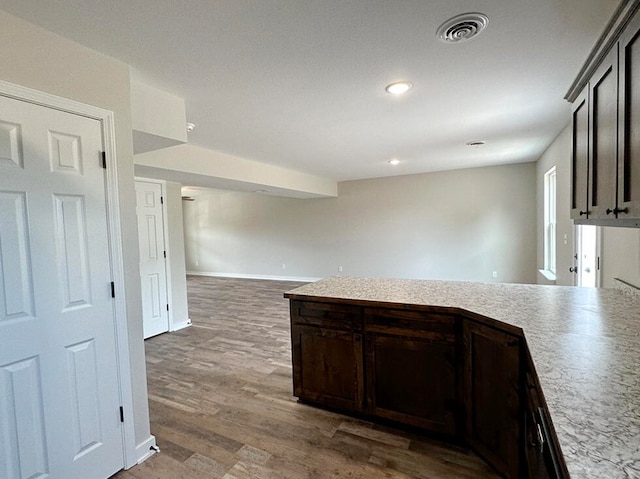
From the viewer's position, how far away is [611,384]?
987 millimetres

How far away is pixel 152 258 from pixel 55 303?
2.89 meters

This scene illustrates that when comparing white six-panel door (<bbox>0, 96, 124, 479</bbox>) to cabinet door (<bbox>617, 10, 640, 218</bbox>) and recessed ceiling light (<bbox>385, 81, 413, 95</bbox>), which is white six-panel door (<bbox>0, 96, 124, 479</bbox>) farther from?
cabinet door (<bbox>617, 10, 640, 218</bbox>)

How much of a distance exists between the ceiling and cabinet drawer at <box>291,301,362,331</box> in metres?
1.57

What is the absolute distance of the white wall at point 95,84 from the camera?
56.2 inches

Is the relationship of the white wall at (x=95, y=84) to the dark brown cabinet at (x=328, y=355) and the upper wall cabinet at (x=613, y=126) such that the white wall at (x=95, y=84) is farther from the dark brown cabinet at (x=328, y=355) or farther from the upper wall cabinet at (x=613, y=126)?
the upper wall cabinet at (x=613, y=126)

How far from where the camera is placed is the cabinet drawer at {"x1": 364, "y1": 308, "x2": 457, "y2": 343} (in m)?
1.91

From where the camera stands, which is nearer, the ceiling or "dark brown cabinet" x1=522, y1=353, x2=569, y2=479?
"dark brown cabinet" x1=522, y1=353, x2=569, y2=479

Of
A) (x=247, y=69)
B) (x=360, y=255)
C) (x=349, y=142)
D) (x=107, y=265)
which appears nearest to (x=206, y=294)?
(x=360, y=255)

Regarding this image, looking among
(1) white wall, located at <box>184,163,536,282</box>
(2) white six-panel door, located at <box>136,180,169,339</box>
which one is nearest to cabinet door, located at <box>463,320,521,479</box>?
(2) white six-panel door, located at <box>136,180,169,339</box>

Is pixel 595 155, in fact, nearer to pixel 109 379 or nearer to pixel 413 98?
pixel 413 98

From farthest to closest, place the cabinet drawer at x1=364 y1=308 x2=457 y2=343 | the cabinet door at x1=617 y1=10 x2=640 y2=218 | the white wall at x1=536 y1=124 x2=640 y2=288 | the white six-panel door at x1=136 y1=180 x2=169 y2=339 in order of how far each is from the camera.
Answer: the white six-panel door at x1=136 y1=180 x2=169 y2=339 < the white wall at x1=536 y1=124 x2=640 y2=288 < the cabinet drawer at x1=364 y1=308 x2=457 y2=343 < the cabinet door at x1=617 y1=10 x2=640 y2=218

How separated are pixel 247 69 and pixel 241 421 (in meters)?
2.45

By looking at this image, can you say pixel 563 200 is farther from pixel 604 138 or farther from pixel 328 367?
pixel 328 367

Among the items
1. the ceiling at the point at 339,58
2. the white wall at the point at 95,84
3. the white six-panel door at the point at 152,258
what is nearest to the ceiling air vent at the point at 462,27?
the ceiling at the point at 339,58
